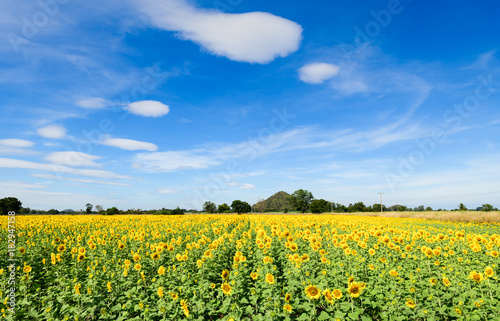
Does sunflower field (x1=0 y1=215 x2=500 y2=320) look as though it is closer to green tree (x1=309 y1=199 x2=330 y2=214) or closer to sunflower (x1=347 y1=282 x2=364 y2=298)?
sunflower (x1=347 y1=282 x2=364 y2=298)

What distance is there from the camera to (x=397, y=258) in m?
9.96

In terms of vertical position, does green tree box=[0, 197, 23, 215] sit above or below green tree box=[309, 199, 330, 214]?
above

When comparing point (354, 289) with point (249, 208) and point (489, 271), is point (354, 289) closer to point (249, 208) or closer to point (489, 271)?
point (489, 271)

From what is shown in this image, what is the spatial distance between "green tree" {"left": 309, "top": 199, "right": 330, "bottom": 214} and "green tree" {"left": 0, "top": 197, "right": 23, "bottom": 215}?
102 m

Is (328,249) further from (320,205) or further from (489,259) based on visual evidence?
(320,205)

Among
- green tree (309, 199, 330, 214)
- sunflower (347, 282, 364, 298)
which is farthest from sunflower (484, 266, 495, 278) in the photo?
green tree (309, 199, 330, 214)

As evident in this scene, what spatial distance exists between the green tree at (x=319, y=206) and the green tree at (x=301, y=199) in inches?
784

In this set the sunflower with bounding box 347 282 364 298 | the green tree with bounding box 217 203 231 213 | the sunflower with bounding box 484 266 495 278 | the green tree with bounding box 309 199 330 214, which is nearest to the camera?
the sunflower with bounding box 347 282 364 298

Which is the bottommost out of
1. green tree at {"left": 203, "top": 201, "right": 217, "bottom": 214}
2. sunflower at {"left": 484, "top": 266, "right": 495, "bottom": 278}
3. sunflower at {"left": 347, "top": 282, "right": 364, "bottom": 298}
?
green tree at {"left": 203, "top": 201, "right": 217, "bottom": 214}

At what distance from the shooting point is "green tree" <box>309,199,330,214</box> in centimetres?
11350

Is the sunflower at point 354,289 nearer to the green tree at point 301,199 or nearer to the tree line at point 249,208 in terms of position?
the tree line at point 249,208

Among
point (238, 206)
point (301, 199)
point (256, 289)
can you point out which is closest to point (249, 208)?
point (238, 206)

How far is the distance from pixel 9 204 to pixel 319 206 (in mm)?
108422

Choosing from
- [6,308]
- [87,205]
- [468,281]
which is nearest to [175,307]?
[6,308]
